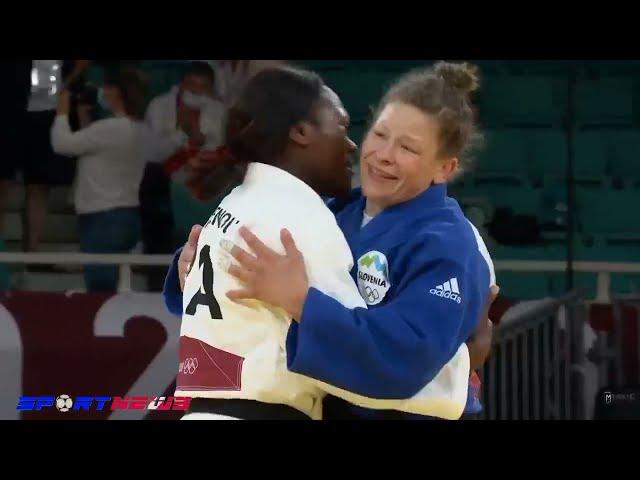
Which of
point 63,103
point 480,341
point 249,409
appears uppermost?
point 63,103

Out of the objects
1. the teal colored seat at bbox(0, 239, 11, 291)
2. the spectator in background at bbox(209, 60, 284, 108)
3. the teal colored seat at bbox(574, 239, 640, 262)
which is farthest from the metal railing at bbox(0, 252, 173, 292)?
the teal colored seat at bbox(574, 239, 640, 262)

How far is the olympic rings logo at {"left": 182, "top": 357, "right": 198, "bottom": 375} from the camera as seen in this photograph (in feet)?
7.18

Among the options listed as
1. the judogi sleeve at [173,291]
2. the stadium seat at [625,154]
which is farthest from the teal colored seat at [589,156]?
the judogi sleeve at [173,291]

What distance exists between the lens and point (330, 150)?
2240 mm

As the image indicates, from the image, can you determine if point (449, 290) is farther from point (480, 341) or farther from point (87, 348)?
point (87, 348)

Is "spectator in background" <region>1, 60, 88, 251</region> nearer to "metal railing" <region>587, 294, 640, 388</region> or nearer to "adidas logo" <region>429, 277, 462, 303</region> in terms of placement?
"metal railing" <region>587, 294, 640, 388</region>

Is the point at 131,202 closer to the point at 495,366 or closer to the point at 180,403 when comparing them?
the point at 495,366

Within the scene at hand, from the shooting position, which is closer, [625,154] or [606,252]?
[606,252]

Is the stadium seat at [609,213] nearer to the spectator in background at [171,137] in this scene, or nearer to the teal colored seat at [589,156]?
the teal colored seat at [589,156]

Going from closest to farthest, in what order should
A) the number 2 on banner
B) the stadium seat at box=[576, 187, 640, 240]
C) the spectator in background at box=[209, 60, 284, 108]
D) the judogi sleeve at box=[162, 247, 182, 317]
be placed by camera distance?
the judogi sleeve at box=[162, 247, 182, 317] → the number 2 on banner → the spectator in background at box=[209, 60, 284, 108] → the stadium seat at box=[576, 187, 640, 240]

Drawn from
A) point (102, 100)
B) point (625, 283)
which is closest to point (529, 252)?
point (625, 283)

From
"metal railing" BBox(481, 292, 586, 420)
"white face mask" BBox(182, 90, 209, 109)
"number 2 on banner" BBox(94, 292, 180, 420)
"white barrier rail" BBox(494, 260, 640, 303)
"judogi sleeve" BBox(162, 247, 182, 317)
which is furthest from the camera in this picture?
"white face mask" BBox(182, 90, 209, 109)

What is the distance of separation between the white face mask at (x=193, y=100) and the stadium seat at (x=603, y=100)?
1.73 meters

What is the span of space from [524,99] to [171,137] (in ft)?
5.48
